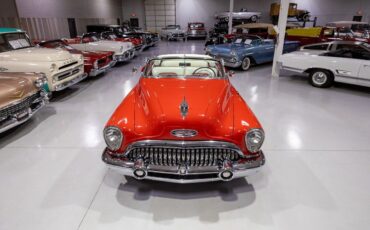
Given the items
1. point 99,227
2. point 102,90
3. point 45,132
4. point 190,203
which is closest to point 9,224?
point 99,227

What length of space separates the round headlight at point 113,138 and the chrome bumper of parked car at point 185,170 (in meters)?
0.12

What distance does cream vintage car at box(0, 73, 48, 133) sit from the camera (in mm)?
3547

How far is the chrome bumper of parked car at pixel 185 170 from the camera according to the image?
2180 millimetres

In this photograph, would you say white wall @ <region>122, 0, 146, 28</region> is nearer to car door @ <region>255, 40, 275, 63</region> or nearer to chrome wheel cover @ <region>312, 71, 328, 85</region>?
car door @ <region>255, 40, 275, 63</region>

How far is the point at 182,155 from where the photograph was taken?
224 cm

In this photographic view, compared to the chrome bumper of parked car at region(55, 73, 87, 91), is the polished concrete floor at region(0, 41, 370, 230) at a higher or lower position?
lower

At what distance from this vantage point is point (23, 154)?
11.0 ft

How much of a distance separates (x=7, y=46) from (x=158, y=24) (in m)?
19.2

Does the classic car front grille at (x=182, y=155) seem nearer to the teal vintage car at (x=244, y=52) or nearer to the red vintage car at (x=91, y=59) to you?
the red vintage car at (x=91, y=59)

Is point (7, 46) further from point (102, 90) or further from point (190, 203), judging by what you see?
point (190, 203)

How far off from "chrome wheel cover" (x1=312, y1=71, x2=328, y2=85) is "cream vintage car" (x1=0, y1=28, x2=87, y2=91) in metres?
6.35

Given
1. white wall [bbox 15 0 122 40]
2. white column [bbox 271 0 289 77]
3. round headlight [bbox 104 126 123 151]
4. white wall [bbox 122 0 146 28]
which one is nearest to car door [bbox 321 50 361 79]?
white column [bbox 271 0 289 77]

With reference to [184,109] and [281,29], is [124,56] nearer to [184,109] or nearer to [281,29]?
[281,29]

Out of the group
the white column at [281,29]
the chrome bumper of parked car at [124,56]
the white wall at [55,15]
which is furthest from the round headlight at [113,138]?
the white wall at [55,15]
